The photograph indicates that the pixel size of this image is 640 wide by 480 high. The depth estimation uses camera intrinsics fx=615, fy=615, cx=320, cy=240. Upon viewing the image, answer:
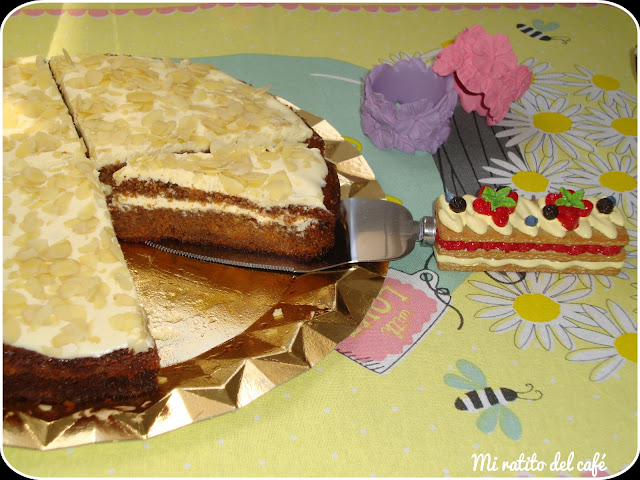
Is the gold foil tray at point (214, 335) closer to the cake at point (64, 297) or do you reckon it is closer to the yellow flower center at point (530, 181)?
the cake at point (64, 297)

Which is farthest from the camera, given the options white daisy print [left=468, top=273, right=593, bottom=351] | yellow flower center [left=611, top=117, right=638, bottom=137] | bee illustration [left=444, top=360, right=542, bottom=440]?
yellow flower center [left=611, top=117, right=638, bottom=137]

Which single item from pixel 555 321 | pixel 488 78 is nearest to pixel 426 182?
pixel 488 78

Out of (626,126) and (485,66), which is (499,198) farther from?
(626,126)

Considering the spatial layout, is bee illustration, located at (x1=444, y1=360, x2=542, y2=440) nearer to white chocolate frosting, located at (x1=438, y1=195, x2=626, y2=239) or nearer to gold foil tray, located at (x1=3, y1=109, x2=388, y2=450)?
gold foil tray, located at (x1=3, y1=109, x2=388, y2=450)

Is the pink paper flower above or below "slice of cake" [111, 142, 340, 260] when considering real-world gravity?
above

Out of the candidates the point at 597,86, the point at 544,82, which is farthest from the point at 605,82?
the point at 544,82

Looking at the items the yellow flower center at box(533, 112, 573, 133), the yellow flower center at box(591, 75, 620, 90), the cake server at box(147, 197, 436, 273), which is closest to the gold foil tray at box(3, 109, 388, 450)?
the cake server at box(147, 197, 436, 273)
